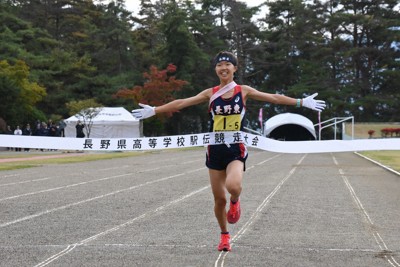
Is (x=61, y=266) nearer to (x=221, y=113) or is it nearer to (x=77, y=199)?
(x=221, y=113)

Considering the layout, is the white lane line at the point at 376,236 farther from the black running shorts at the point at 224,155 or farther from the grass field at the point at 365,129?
the grass field at the point at 365,129

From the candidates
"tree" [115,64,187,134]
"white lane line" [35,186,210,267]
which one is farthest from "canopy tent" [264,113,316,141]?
"white lane line" [35,186,210,267]

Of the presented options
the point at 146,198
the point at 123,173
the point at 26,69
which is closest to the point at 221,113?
the point at 146,198

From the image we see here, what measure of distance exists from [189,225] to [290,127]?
53.6 m

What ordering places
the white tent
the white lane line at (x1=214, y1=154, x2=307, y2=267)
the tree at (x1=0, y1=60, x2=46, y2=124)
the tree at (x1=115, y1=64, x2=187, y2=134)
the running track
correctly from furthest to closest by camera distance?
the tree at (x1=115, y1=64, x2=187, y2=134) → the white tent → the tree at (x1=0, y1=60, x2=46, y2=124) → the running track → the white lane line at (x1=214, y1=154, x2=307, y2=267)

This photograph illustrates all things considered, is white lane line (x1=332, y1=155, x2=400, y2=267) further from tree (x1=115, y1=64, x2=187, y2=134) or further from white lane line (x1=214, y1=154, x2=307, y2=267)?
tree (x1=115, y1=64, x2=187, y2=134)

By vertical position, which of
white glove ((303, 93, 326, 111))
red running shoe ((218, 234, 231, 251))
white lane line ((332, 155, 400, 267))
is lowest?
white lane line ((332, 155, 400, 267))

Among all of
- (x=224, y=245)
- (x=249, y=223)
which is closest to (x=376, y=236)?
(x=249, y=223)

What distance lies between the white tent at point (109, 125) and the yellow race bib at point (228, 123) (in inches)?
1643

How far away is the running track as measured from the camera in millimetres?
6570

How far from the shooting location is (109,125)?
48.7m

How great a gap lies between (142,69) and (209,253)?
6459cm

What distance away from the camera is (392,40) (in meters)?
65.1

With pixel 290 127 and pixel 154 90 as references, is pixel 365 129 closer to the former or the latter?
pixel 290 127
